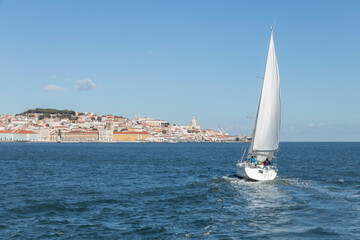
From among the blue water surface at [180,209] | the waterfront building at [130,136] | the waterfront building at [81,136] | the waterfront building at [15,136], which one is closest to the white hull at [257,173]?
the blue water surface at [180,209]

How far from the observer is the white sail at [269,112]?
941 inches

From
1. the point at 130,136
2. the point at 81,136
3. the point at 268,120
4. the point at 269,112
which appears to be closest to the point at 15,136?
the point at 81,136

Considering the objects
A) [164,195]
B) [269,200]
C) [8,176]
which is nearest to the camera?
[269,200]

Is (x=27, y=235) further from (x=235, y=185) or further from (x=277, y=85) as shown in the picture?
(x=277, y=85)

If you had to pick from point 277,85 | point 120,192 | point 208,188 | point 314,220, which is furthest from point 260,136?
point 314,220

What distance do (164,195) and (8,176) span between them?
13.5m

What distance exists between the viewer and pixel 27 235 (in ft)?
39.8

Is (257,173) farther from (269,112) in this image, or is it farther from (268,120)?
(269,112)

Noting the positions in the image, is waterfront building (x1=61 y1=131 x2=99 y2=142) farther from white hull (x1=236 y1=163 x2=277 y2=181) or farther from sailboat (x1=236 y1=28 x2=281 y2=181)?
white hull (x1=236 y1=163 x2=277 y2=181)

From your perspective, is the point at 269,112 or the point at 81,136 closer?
the point at 269,112

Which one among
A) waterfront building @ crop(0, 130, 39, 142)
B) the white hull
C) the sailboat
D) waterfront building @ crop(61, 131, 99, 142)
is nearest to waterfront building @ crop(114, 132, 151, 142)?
waterfront building @ crop(61, 131, 99, 142)

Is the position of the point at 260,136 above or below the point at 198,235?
above

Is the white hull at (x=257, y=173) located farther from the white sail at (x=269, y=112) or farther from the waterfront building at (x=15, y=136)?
the waterfront building at (x=15, y=136)

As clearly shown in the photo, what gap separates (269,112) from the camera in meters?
24.1
